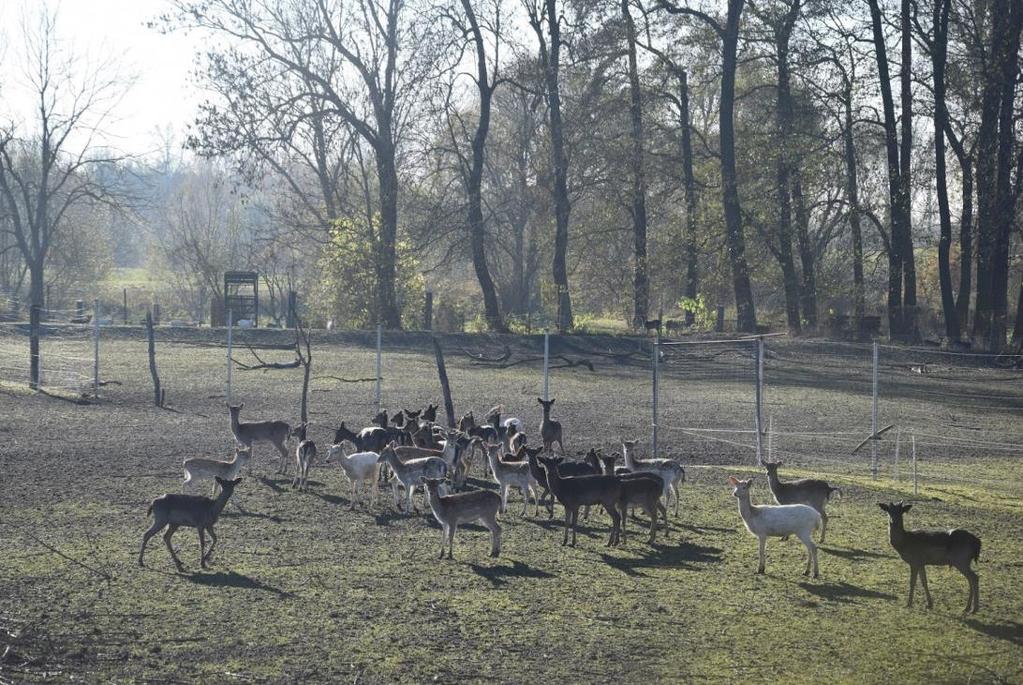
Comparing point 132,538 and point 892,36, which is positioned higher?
point 892,36

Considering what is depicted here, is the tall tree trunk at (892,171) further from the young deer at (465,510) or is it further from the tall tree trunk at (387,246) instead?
the young deer at (465,510)

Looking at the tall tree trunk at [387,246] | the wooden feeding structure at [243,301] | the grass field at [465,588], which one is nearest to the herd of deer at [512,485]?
the grass field at [465,588]

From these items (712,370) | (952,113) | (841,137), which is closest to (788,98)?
(841,137)

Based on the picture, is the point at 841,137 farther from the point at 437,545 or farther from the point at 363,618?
the point at 363,618

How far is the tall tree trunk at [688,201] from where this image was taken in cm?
4934

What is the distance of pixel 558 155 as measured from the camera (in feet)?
164

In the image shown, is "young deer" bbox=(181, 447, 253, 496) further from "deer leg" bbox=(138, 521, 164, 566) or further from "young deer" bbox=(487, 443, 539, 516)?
"deer leg" bbox=(138, 521, 164, 566)

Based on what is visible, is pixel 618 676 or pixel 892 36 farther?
pixel 892 36

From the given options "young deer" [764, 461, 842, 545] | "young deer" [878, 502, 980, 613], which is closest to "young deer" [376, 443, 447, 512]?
"young deer" [764, 461, 842, 545]

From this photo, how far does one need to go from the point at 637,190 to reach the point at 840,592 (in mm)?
39992

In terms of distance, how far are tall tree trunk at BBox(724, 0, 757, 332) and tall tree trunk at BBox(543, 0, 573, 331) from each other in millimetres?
6707

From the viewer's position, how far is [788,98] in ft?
148

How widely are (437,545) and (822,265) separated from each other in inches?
1628

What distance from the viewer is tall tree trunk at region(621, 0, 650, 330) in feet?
161
